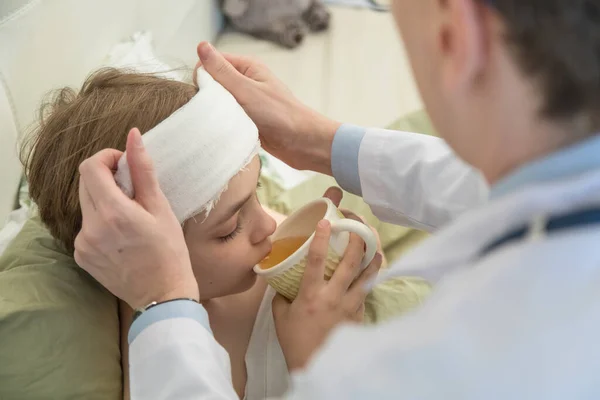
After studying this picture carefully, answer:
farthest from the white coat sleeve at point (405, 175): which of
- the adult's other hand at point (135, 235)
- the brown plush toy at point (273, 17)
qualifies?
the brown plush toy at point (273, 17)

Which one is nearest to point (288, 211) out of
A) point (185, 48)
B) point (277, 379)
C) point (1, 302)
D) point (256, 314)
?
point (256, 314)

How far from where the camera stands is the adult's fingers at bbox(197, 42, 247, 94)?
899 mm

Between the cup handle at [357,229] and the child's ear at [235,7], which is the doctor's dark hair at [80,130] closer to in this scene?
the cup handle at [357,229]

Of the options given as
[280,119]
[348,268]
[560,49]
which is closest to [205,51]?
[280,119]

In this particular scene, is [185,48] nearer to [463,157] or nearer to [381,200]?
[381,200]

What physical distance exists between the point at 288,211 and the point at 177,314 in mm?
617

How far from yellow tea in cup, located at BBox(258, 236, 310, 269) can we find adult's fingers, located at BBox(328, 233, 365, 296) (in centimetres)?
10

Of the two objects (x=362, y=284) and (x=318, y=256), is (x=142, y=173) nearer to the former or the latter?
(x=318, y=256)

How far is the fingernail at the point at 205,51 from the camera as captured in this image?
0.89 meters

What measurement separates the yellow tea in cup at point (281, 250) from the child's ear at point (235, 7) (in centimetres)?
128

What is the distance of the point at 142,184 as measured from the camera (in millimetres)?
662

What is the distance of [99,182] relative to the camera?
0.65 m

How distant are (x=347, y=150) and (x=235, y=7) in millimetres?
1206

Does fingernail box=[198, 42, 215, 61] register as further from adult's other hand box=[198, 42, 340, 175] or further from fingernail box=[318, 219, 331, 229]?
fingernail box=[318, 219, 331, 229]
